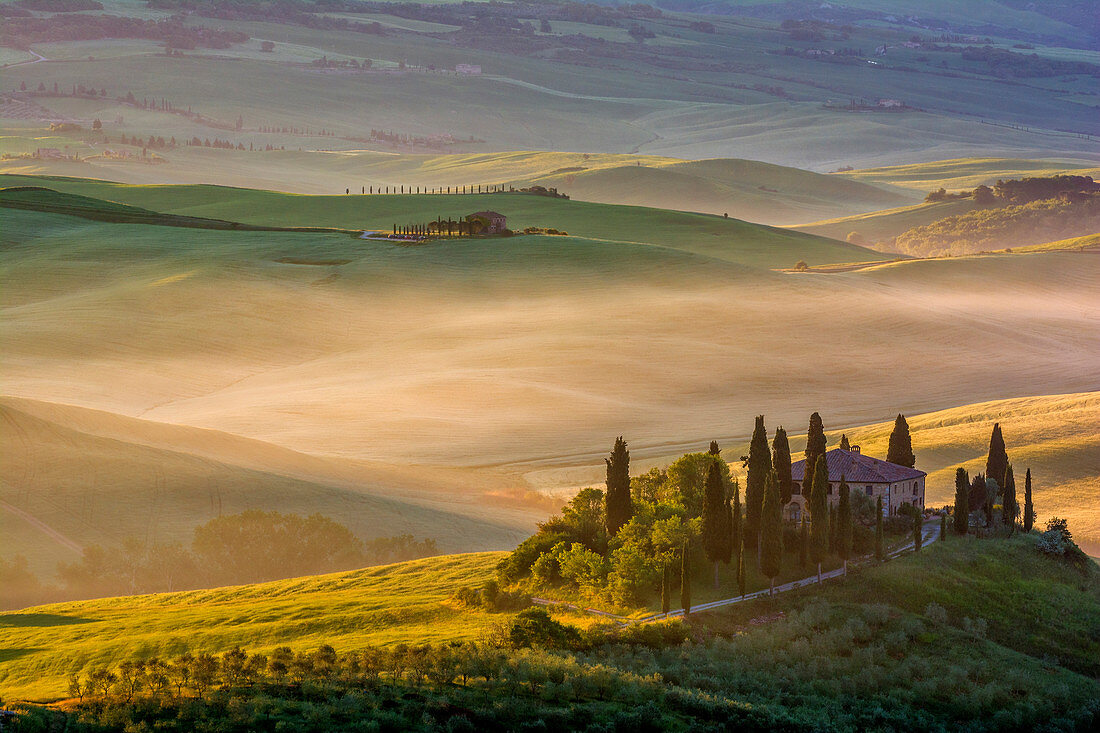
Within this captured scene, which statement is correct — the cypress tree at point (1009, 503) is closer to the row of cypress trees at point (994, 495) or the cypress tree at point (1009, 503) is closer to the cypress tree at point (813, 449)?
the row of cypress trees at point (994, 495)

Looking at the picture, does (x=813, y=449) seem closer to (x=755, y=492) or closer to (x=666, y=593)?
(x=755, y=492)

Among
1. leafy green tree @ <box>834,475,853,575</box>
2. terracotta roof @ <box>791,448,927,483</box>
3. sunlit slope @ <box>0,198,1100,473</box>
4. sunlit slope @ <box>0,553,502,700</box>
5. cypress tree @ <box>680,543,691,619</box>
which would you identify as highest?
sunlit slope @ <box>0,198,1100,473</box>

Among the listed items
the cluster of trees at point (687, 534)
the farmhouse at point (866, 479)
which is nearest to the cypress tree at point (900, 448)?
the farmhouse at point (866, 479)

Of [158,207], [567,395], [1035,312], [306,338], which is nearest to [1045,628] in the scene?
[567,395]

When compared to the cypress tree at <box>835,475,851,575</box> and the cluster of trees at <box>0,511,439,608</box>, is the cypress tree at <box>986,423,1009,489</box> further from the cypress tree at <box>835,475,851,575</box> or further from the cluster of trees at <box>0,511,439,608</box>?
the cluster of trees at <box>0,511,439,608</box>

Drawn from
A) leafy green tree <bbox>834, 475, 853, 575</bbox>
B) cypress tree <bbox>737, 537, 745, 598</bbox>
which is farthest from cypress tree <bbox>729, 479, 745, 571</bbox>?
leafy green tree <bbox>834, 475, 853, 575</bbox>

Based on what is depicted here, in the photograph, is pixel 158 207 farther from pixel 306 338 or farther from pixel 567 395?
pixel 567 395
